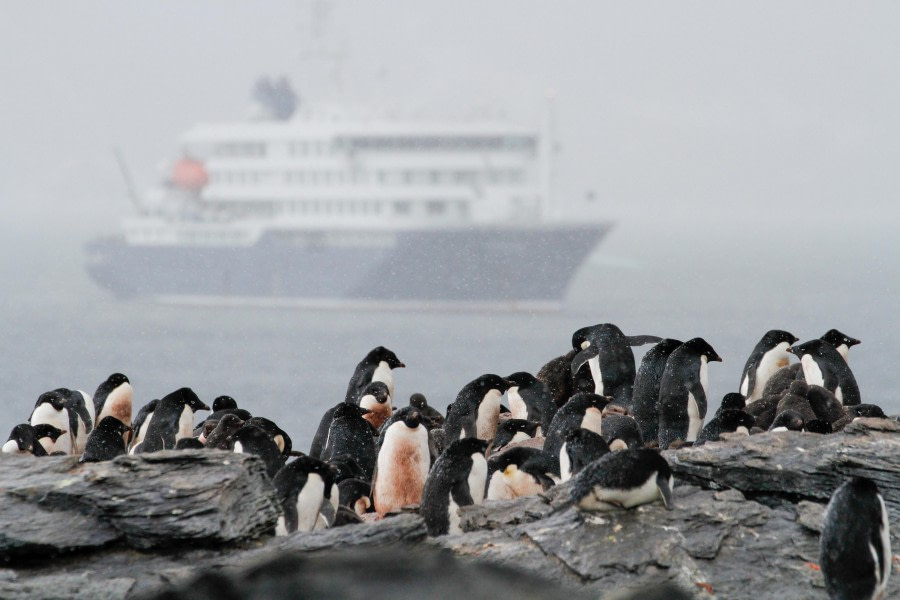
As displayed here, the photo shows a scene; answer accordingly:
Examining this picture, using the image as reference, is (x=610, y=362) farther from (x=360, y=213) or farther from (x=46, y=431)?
(x=360, y=213)

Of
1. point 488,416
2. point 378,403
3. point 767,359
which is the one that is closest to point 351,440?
point 488,416

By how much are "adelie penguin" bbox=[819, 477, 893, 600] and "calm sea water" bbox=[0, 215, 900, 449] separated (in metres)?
25.1

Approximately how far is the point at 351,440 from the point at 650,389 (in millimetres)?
1936

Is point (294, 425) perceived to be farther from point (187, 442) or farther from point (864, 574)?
point (864, 574)

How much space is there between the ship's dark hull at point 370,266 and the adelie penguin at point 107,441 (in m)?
39.4

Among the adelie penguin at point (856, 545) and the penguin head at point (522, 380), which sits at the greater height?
the penguin head at point (522, 380)

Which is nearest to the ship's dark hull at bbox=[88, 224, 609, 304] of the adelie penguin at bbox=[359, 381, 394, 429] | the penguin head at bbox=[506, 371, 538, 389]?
the adelie penguin at bbox=[359, 381, 394, 429]

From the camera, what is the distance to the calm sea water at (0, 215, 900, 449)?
37.6 meters

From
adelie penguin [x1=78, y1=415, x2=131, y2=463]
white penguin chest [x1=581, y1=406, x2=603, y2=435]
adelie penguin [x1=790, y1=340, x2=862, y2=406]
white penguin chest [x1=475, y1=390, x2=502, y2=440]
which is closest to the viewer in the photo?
white penguin chest [x1=581, y1=406, x2=603, y2=435]

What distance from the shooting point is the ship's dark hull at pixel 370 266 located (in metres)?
47.5

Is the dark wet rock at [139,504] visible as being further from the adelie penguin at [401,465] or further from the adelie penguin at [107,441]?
the adelie penguin at [107,441]

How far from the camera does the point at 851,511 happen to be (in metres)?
3.70

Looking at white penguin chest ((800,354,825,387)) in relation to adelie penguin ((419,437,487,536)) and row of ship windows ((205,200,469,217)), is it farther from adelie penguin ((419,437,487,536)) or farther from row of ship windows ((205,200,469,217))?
row of ship windows ((205,200,469,217))

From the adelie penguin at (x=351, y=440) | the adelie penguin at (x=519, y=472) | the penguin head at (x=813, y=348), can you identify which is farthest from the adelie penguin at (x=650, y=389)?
the adelie penguin at (x=351, y=440)
